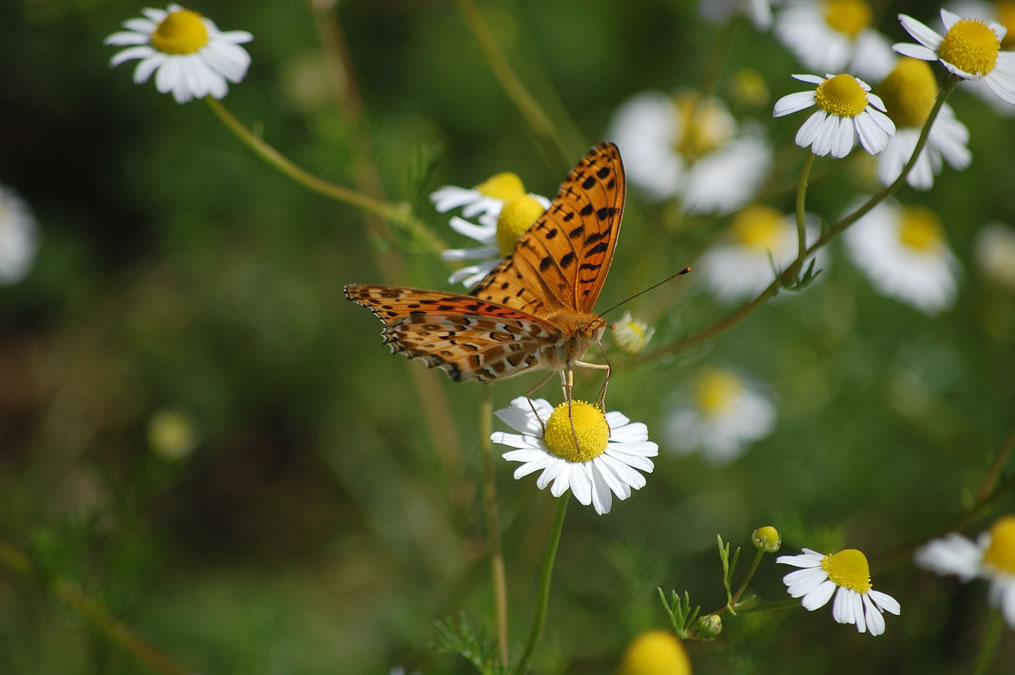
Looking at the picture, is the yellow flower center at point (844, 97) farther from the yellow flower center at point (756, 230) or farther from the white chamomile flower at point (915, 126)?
the yellow flower center at point (756, 230)

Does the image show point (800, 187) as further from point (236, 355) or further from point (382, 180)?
point (236, 355)

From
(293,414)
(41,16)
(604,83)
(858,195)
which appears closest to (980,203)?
(858,195)

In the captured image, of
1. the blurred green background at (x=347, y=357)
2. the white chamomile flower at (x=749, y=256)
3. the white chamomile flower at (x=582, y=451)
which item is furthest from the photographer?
the white chamomile flower at (x=749, y=256)

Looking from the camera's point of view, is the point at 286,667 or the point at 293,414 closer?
the point at 286,667

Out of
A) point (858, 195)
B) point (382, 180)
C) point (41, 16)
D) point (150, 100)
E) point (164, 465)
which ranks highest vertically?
point (41, 16)

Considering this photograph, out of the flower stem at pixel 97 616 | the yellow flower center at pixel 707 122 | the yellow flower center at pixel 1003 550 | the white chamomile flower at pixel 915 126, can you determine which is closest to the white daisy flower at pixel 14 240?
the flower stem at pixel 97 616

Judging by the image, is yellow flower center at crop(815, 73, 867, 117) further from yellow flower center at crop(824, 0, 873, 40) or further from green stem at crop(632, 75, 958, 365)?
yellow flower center at crop(824, 0, 873, 40)

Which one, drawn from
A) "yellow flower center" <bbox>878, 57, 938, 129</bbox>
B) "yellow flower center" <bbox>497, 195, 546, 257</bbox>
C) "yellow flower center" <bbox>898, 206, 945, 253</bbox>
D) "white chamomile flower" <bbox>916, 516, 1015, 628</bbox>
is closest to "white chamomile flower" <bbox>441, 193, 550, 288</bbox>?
"yellow flower center" <bbox>497, 195, 546, 257</bbox>
